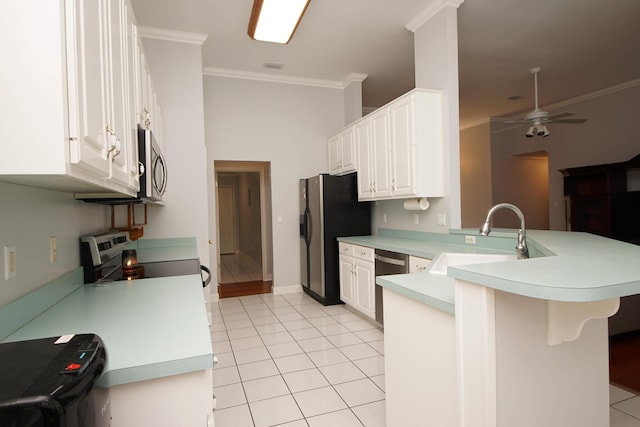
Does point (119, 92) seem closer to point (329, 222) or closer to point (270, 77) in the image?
point (329, 222)

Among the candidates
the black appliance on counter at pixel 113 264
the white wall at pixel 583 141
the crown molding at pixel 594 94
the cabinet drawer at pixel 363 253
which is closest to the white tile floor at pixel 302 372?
the cabinet drawer at pixel 363 253

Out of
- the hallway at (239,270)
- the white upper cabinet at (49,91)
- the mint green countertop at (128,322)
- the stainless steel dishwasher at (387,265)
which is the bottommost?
the hallway at (239,270)

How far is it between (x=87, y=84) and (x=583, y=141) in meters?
7.48

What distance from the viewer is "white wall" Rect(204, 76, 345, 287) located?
4727mm

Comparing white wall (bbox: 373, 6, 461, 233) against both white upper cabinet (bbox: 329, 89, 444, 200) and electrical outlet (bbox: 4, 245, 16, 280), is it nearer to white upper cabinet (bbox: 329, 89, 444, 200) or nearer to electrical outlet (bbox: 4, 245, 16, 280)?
white upper cabinet (bbox: 329, 89, 444, 200)

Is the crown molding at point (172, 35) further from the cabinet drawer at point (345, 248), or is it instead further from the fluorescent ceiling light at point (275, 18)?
the cabinet drawer at point (345, 248)

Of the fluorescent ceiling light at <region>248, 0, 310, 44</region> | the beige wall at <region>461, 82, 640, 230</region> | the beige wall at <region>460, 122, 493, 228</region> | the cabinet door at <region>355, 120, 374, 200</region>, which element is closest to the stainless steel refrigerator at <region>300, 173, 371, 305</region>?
the cabinet door at <region>355, 120, 374, 200</region>

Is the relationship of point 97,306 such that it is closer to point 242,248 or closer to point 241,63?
point 241,63

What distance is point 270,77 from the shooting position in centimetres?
489

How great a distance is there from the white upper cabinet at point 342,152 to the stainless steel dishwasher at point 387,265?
143cm

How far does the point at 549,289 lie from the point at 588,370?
77 cm

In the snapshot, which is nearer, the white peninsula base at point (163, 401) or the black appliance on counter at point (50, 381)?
the black appliance on counter at point (50, 381)

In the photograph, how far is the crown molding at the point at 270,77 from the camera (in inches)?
183

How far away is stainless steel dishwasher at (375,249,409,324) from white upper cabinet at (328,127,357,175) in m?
1.43
